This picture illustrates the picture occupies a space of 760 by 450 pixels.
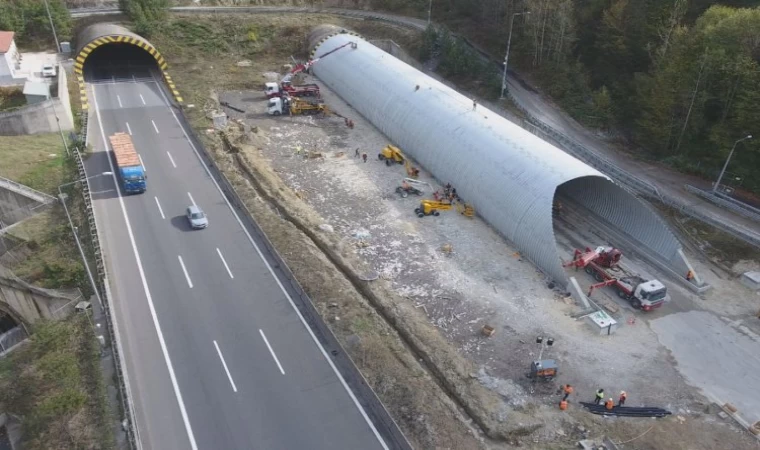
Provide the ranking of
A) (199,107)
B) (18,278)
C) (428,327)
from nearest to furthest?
(428,327) → (18,278) → (199,107)

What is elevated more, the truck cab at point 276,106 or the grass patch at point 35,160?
the truck cab at point 276,106

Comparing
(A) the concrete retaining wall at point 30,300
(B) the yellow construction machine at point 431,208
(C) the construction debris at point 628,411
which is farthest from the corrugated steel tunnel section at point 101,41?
(C) the construction debris at point 628,411

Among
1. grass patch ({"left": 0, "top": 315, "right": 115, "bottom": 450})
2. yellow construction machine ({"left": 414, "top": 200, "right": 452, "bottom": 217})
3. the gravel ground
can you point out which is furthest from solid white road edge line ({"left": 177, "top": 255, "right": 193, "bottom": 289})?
yellow construction machine ({"left": 414, "top": 200, "right": 452, "bottom": 217})

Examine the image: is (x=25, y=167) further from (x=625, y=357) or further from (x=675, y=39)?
(x=675, y=39)

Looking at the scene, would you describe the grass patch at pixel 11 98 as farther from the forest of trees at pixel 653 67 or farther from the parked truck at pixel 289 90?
the forest of trees at pixel 653 67

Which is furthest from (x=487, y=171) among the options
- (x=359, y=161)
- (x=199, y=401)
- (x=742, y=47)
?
(x=199, y=401)
